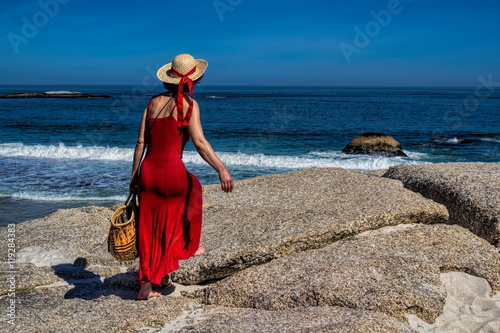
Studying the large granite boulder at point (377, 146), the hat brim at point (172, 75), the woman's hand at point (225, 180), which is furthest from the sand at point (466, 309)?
the large granite boulder at point (377, 146)

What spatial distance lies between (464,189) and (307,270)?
2.93 metres

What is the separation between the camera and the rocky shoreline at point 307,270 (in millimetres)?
3697

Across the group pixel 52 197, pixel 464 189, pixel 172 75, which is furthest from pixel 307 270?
pixel 52 197

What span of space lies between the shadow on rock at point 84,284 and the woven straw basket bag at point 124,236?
63 cm

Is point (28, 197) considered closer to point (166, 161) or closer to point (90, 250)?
point (90, 250)

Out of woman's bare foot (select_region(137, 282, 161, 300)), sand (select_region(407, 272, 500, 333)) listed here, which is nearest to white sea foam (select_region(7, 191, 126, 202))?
woman's bare foot (select_region(137, 282, 161, 300))

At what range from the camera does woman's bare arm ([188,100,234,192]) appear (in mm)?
3639

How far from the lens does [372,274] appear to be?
4121 millimetres

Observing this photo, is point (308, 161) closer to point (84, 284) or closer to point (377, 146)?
point (377, 146)

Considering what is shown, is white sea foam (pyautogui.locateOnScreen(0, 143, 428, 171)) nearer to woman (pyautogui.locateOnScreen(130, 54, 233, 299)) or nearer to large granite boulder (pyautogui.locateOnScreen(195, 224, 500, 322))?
large granite boulder (pyautogui.locateOnScreen(195, 224, 500, 322))

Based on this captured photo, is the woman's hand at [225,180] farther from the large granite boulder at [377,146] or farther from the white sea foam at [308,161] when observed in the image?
the large granite boulder at [377,146]

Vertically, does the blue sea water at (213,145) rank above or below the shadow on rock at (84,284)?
below

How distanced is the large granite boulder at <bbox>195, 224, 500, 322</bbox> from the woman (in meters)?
0.69

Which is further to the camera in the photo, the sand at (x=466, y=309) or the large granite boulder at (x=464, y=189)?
the large granite boulder at (x=464, y=189)
